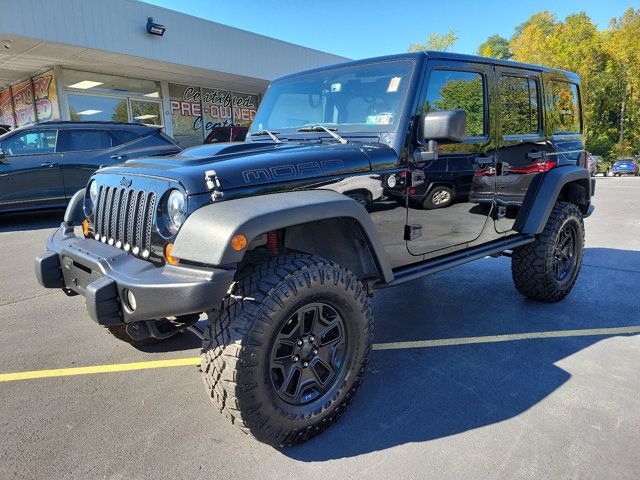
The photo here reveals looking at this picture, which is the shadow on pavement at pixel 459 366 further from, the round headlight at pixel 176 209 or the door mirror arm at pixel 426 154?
the door mirror arm at pixel 426 154

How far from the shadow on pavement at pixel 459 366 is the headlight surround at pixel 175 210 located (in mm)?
1219

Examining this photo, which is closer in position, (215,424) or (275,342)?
(275,342)

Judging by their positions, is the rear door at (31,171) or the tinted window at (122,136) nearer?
the rear door at (31,171)

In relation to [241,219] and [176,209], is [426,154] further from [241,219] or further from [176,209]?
[176,209]

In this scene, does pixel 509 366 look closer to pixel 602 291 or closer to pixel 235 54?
pixel 602 291

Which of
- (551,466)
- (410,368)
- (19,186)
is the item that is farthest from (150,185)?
(19,186)

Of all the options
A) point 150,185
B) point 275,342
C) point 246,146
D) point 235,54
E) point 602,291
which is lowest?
point 602,291

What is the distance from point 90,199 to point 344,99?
1801mm

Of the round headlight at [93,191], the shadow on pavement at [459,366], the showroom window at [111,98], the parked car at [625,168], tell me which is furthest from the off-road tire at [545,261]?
the parked car at [625,168]

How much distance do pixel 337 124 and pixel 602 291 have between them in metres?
3.26

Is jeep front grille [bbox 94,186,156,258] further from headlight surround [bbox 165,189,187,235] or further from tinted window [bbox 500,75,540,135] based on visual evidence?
tinted window [bbox 500,75,540,135]

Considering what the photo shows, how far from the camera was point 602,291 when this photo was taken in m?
4.53

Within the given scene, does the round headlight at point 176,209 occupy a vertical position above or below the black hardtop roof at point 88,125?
below

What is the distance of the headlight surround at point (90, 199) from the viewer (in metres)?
2.84
